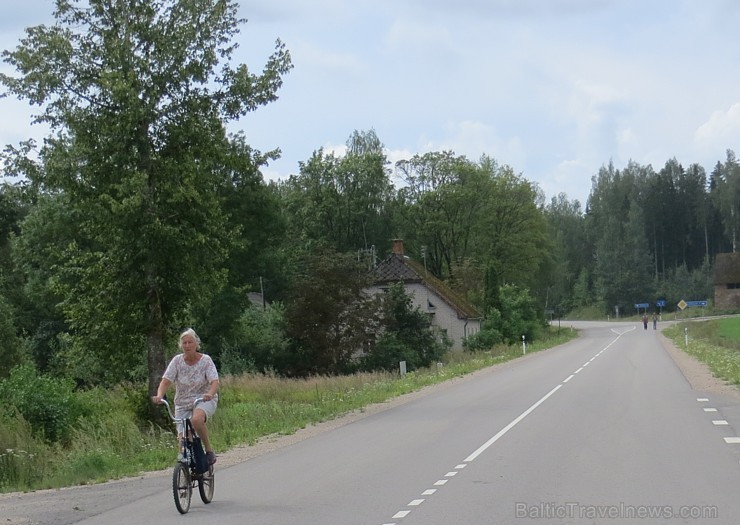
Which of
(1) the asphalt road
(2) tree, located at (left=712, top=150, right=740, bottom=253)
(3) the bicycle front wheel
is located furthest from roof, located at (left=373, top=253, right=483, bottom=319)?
(2) tree, located at (left=712, top=150, right=740, bottom=253)

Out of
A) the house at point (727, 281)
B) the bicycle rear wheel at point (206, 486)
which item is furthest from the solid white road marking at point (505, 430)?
the house at point (727, 281)

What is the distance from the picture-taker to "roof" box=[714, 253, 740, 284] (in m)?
119

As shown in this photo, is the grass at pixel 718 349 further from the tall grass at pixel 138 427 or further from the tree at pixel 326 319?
the tree at pixel 326 319

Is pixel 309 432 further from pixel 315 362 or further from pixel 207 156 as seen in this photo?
pixel 315 362

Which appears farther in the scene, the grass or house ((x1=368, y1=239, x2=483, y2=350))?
house ((x1=368, y1=239, x2=483, y2=350))

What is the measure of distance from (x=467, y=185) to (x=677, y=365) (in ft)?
169

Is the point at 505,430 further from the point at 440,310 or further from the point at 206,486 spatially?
the point at 440,310

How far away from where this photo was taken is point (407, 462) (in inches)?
517

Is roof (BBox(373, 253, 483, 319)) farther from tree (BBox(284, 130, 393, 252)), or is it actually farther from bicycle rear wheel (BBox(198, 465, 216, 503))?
bicycle rear wheel (BBox(198, 465, 216, 503))

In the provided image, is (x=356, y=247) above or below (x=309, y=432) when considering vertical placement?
above

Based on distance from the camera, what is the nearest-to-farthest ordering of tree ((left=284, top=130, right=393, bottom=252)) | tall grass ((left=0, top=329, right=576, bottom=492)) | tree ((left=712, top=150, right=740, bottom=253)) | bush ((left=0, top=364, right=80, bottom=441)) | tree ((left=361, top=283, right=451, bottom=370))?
tall grass ((left=0, top=329, right=576, bottom=492)) < bush ((left=0, top=364, right=80, bottom=441)) < tree ((left=361, top=283, right=451, bottom=370)) < tree ((left=284, top=130, right=393, bottom=252)) < tree ((left=712, top=150, right=740, bottom=253))

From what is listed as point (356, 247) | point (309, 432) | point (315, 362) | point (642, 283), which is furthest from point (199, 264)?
point (642, 283)

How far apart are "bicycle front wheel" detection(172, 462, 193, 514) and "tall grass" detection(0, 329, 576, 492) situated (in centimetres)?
388

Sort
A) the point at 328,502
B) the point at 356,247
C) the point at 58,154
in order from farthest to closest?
the point at 356,247, the point at 58,154, the point at 328,502
